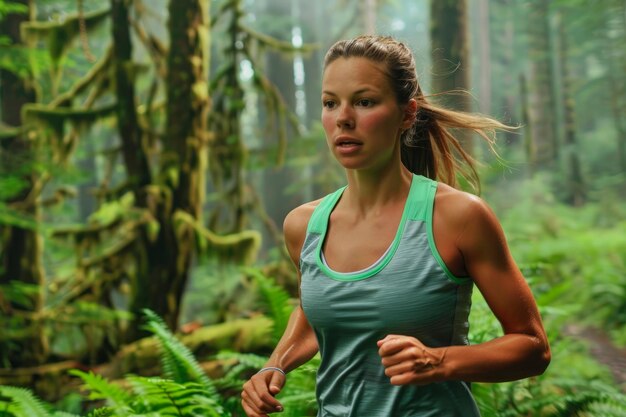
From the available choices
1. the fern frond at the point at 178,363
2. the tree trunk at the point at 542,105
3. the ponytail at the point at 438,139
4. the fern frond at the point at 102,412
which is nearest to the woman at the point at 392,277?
the ponytail at the point at 438,139

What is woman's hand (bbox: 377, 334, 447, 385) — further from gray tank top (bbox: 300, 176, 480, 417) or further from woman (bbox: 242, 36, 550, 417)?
gray tank top (bbox: 300, 176, 480, 417)

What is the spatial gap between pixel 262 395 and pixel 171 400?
134 cm

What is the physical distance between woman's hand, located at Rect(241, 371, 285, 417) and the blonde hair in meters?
0.90

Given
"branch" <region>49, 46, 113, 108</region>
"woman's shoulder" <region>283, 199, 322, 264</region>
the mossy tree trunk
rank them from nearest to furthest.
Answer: "woman's shoulder" <region>283, 199, 322, 264</region>, the mossy tree trunk, "branch" <region>49, 46, 113, 108</region>

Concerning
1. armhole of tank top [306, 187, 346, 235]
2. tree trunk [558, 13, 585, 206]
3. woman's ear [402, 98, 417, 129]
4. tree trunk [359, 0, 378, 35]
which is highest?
tree trunk [359, 0, 378, 35]

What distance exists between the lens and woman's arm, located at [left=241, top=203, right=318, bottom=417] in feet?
7.22

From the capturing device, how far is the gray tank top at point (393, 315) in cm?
192

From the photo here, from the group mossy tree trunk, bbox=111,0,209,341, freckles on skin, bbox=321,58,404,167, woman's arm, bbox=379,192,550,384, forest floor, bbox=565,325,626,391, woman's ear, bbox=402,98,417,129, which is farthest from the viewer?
mossy tree trunk, bbox=111,0,209,341

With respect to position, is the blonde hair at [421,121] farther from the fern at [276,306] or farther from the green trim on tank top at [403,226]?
the fern at [276,306]

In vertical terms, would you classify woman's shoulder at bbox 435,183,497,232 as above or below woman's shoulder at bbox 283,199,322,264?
above

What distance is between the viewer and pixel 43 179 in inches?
343

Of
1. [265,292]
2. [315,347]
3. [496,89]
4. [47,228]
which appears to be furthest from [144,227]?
[496,89]

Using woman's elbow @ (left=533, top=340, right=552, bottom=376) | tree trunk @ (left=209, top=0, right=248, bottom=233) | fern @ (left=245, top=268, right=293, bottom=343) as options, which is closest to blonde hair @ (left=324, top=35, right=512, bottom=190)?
woman's elbow @ (left=533, top=340, right=552, bottom=376)

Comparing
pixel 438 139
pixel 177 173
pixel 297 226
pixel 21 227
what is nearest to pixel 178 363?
pixel 297 226
